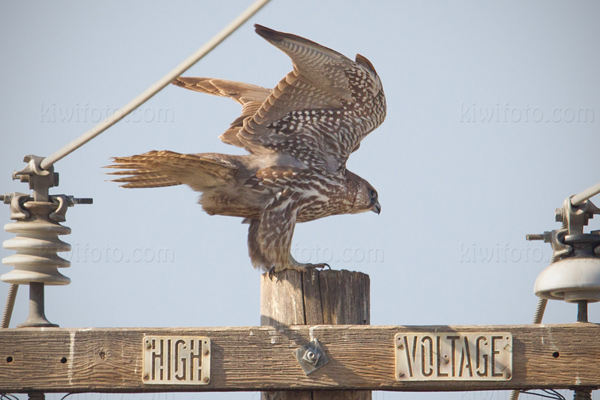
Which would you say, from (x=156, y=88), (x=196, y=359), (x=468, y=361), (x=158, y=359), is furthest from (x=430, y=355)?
(x=156, y=88)

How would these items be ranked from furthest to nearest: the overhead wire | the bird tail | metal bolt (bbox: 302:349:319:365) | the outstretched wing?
the outstretched wing < the bird tail < metal bolt (bbox: 302:349:319:365) < the overhead wire

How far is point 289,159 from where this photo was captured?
6.16 m

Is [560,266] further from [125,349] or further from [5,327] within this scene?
[5,327]

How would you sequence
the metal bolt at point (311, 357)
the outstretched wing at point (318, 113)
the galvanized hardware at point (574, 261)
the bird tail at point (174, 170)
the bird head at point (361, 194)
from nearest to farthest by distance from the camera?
the metal bolt at point (311, 357)
the galvanized hardware at point (574, 261)
the bird tail at point (174, 170)
the outstretched wing at point (318, 113)
the bird head at point (361, 194)

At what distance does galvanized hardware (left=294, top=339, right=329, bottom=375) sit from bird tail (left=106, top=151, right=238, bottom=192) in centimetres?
179

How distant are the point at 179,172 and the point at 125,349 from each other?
6.49 feet

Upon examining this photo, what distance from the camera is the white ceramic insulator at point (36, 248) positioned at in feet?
13.8

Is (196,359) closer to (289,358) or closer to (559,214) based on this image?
(289,358)

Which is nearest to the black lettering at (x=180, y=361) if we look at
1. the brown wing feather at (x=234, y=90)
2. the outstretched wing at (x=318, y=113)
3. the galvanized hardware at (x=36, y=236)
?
the galvanized hardware at (x=36, y=236)

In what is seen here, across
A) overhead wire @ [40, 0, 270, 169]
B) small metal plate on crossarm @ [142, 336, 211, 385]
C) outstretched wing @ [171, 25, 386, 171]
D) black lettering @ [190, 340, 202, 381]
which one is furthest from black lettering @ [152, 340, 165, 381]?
outstretched wing @ [171, 25, 386, 171]

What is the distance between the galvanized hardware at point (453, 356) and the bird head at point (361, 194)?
2.37 metres

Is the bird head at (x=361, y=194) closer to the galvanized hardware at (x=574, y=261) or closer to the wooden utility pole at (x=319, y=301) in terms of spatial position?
the wooden utility pole at (x=319, y=301)

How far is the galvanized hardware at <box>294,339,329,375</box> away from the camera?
402 cm

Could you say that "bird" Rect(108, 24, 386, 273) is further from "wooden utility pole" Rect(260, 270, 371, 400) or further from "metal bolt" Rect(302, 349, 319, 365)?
"metal bolt" Rect(302, 349, 319, 365)
